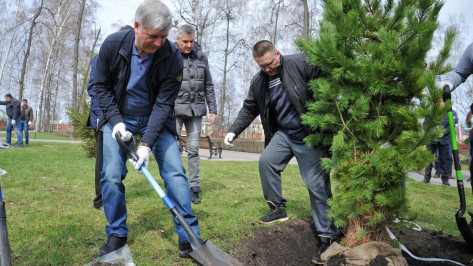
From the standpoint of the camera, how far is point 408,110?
240 cm

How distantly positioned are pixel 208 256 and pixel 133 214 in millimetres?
1633

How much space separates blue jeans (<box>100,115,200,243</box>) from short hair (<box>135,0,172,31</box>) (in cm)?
85

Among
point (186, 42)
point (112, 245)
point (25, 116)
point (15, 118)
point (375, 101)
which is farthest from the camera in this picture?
point (25, 116)

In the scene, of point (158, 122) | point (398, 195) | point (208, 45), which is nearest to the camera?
point (398, 195)

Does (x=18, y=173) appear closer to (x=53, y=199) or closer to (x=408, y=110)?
(x=53, y=199)

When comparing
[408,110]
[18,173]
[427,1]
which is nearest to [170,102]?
[408,110]

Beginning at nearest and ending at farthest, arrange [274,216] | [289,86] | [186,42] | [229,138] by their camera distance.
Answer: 1. [289,86]
2. [274,216]
3. [229,138]
4. [186,42]

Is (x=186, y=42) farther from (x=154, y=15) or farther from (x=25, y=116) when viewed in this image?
(x=25, y=116)

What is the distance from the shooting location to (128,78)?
2.64m

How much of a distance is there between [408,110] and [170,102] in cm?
177

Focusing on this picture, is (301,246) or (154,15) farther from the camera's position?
(301,246)

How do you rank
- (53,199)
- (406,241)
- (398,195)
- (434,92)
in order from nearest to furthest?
(434,92) → (398,195) → (406,241) → (53,199)

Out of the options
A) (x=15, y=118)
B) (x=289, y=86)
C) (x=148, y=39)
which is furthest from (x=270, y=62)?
(x=15, y=118)

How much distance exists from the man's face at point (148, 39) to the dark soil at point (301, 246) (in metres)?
1.70
